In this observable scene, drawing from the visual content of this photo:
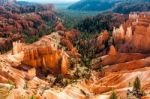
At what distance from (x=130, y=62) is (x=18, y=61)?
25.3 metres

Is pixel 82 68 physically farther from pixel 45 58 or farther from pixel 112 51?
pixel 112 51

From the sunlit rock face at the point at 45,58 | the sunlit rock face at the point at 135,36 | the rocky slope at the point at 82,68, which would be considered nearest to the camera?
the rocky slope at the point at 82,68

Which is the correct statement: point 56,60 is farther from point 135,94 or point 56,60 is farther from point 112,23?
point 112,23

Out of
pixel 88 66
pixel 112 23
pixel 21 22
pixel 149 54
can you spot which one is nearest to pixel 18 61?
pixel 88 66

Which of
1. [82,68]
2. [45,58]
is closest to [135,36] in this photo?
[82,68]

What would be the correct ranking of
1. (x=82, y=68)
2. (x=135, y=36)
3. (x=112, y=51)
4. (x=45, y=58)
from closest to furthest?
(x=45, y=58), (x=82, y=68), (x=112, y=51), (x=135, y=36)

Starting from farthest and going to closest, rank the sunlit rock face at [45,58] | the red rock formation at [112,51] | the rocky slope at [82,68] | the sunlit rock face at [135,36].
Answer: the red rock formation at [112,51] → the sunlit rock face at [135,36] → the sunlit rock face at [45,58] → the rocky slope at [82,68]

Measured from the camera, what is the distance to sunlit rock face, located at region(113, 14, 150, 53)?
106250 millimetres

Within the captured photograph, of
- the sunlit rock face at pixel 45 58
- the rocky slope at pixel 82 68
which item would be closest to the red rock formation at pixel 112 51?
the rocky slope at pixel 82 68

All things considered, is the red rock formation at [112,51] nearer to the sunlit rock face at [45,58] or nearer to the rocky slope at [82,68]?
the rocky slope at [82,68]

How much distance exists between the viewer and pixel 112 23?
16888 cm

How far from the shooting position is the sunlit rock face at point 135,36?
349 ft

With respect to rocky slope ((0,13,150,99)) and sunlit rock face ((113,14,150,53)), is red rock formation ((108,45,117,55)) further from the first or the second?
sunlit rock face ((113,14,150,53))

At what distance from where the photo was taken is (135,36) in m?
109
